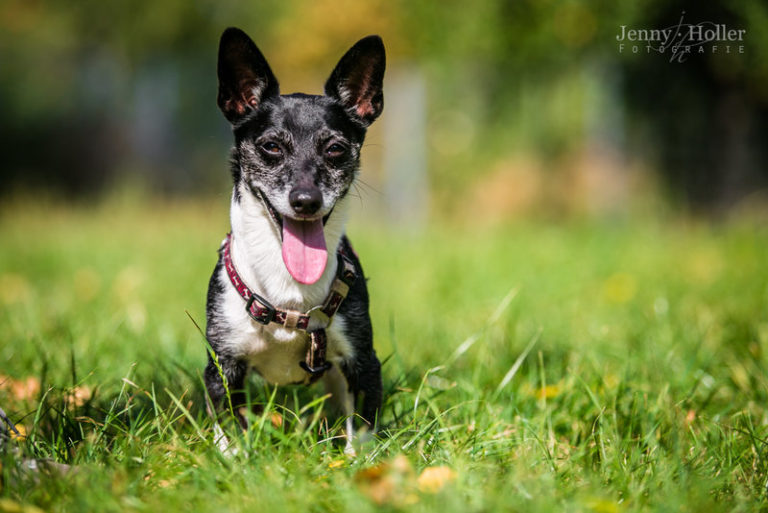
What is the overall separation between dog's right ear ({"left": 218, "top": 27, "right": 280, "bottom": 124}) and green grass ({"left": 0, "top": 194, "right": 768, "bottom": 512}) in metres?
0.90

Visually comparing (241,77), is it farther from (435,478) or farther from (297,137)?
(435,478)

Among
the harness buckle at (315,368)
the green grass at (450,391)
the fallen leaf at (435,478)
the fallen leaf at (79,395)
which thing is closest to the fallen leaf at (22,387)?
the green grass at (450,391)

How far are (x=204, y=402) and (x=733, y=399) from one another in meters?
1.96

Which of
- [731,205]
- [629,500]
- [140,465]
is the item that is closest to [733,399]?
[629,500]

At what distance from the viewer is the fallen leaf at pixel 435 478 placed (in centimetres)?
163

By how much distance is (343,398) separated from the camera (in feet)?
7.48

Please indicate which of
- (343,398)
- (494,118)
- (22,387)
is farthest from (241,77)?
(494,118)

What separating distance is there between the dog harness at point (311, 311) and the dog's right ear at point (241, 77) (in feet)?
1.34

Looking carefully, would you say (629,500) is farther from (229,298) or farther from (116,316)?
(116,316)

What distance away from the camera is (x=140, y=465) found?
175 cm

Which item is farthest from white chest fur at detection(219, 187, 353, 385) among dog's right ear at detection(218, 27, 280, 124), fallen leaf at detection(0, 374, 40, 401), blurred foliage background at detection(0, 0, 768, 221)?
blurred foliage background at detection(0, 0, 768, 221)

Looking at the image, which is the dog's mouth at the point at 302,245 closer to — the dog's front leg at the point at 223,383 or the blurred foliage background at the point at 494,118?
the dog's front leg at the point at 223,383

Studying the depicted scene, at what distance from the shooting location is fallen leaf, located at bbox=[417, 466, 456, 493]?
1.63 meters

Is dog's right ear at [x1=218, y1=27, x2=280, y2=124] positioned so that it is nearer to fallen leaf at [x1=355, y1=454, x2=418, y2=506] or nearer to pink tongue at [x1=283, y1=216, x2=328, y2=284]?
pink tongue at [x1=283, y1=216, x2=328, y2=284]
